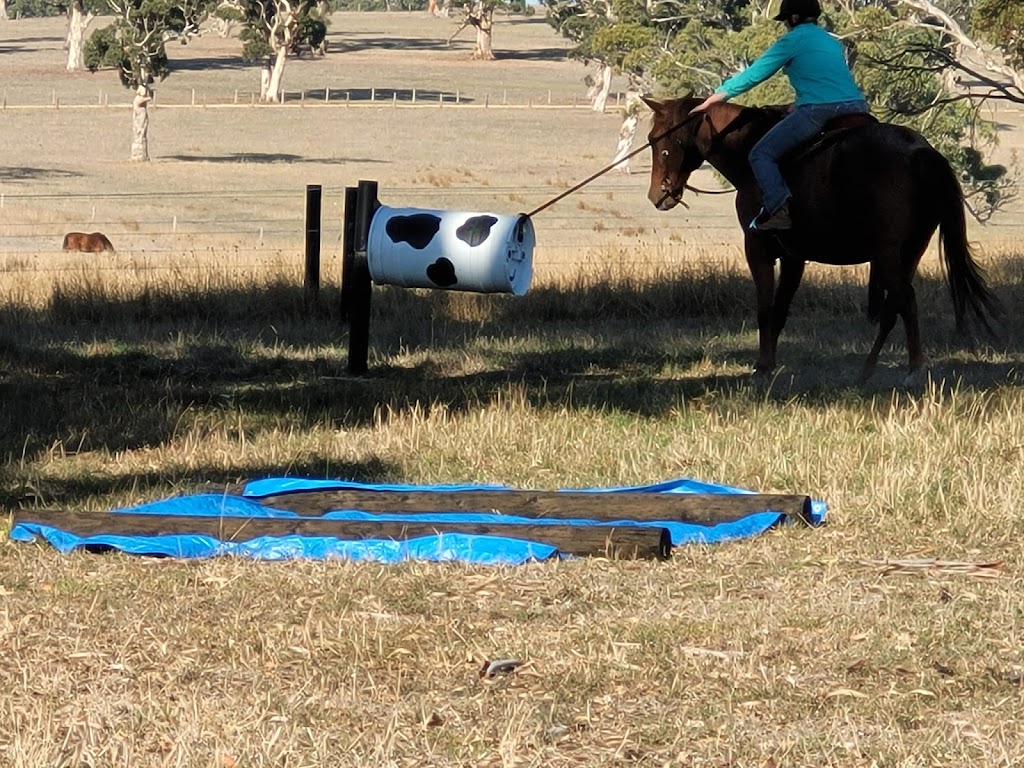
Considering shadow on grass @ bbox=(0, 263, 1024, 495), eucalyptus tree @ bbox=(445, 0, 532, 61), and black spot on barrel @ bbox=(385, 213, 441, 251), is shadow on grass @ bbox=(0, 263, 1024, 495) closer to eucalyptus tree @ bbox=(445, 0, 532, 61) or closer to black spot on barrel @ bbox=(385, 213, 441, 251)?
black spot on barrel @ bbox=(385, 213, 441, 251)

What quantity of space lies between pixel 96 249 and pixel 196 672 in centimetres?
2890

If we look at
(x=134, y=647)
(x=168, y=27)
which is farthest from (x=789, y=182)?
(x=168, y=27)

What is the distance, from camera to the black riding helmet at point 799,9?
12180 millimetres

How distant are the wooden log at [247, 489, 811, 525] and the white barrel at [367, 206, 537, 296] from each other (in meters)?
3.66

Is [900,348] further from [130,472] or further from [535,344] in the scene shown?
[130,472]

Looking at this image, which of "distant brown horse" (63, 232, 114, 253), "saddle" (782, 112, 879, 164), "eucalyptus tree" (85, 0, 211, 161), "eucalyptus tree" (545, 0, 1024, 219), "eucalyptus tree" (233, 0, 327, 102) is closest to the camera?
"saddle" (782, 112, 879, 164)

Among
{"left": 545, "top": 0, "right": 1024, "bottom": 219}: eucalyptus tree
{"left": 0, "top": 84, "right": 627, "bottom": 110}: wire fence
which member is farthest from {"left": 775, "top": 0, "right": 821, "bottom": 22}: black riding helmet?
{"left": 0, "top": 84, "right": 627, "bottom": 110}: wire fence

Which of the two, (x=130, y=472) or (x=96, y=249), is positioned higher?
(x=130, y=472)

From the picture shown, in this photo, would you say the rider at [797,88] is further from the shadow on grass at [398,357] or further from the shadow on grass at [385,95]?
the shadow on grass at [385,95]

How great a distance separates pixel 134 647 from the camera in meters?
5.83

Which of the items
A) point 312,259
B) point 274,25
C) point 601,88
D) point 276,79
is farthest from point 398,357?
point 601,88

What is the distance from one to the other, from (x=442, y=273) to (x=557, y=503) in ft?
13.9

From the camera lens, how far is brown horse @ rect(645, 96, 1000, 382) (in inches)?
468

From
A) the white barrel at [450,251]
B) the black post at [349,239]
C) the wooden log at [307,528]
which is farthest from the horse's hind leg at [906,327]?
the wooden log at [307,528]
